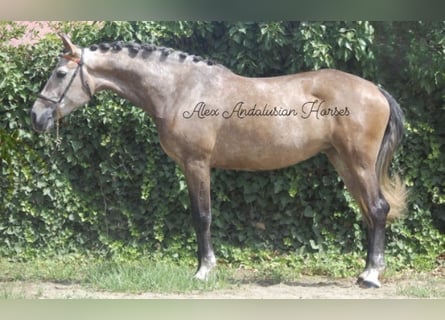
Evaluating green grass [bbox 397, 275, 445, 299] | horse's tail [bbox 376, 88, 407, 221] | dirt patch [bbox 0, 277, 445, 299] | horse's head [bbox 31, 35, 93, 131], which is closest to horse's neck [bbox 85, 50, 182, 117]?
horse's head [bbox 31, 35, 93, 131]

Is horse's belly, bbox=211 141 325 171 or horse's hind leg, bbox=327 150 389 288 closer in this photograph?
horse's hind leg, bbox=327 150 389 288

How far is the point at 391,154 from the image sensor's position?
5.36 meters

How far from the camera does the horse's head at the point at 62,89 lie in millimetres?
5168

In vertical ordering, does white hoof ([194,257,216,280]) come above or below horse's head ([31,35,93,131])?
below

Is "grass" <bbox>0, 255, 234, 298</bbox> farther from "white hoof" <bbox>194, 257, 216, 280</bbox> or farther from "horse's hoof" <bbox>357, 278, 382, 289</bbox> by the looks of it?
"horse's hoof" <bbox>357, 278, 382, 289</bbox>

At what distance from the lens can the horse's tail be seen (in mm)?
5281

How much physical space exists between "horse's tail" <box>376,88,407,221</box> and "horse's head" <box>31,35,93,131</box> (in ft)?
8.82

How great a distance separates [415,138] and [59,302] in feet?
14.0

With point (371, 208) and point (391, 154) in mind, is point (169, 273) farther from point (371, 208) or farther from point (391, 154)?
point (391, 154)

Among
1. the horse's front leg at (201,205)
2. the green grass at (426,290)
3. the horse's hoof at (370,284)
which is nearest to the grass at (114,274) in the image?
the horse's front leg at (201,205)

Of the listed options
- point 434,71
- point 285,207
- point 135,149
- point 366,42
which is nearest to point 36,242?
point 135,149

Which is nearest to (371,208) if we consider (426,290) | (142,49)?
(426,290)

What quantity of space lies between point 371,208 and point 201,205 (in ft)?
4.88

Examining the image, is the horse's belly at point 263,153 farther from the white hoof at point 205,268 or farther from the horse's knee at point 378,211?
the white hoof at point 205,268
